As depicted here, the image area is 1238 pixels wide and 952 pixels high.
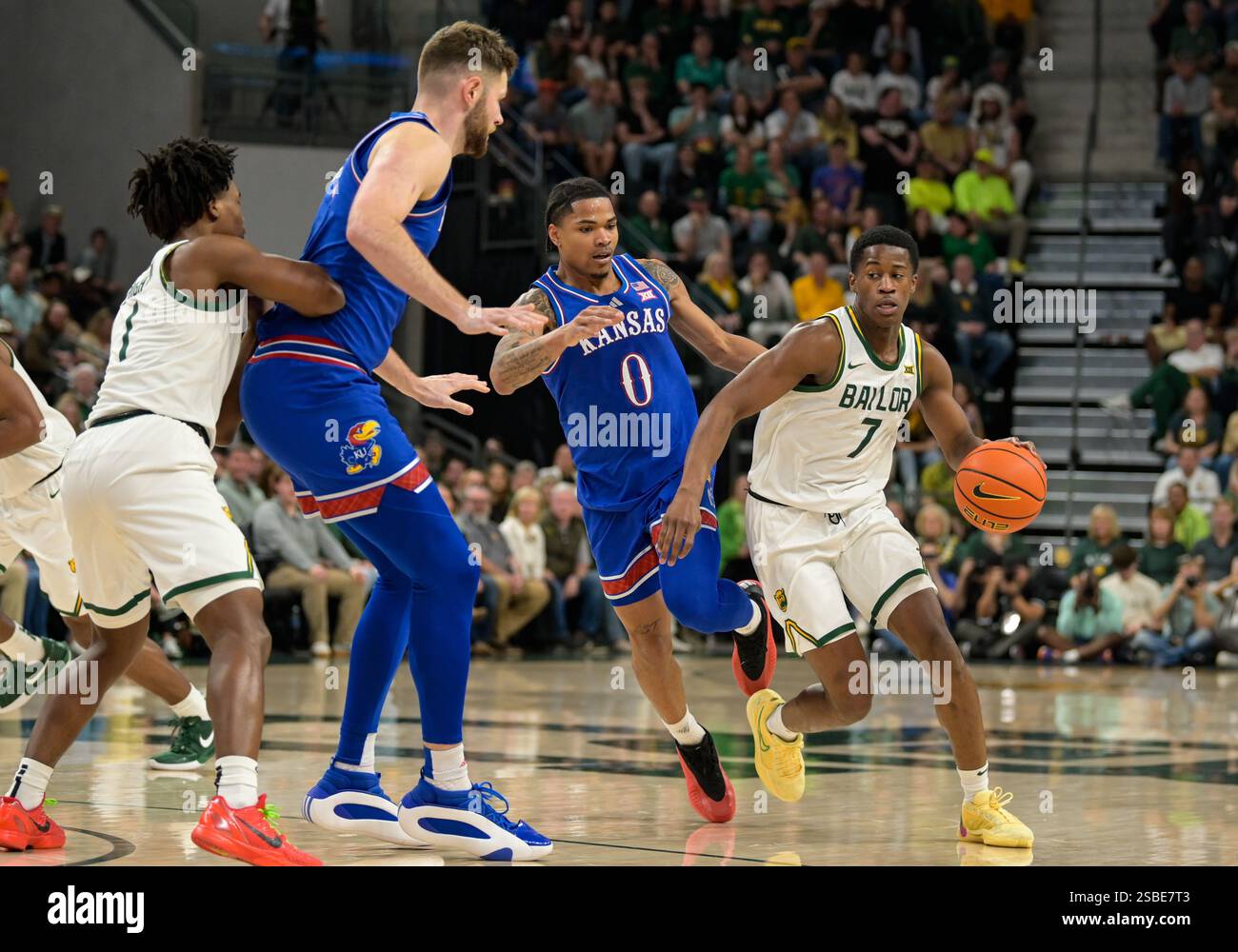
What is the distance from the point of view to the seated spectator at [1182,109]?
59.0 feet

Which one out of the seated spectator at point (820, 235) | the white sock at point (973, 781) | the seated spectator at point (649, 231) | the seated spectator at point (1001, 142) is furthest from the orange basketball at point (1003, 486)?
the seated spectator at point (1001, 142)

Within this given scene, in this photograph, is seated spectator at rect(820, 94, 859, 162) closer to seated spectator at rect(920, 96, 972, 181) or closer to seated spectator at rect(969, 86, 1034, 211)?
seated spectator at rect(920, 96, 972, 181)

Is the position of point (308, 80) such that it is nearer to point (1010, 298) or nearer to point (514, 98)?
point (514, 98)

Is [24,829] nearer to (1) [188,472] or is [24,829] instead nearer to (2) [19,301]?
(1) [188,472]

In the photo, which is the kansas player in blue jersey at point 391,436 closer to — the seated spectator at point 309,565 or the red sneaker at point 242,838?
the red sneaker at point 242,838

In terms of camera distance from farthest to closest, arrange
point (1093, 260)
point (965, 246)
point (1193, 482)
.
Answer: point (1093, 260)
point (965, 246)
point (1193, 482)

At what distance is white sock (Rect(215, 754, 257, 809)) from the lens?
14.3 ft

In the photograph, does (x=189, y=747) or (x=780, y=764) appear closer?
(x=780, y=764)

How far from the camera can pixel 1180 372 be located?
A: 15602mm

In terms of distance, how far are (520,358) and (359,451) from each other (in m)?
0.87

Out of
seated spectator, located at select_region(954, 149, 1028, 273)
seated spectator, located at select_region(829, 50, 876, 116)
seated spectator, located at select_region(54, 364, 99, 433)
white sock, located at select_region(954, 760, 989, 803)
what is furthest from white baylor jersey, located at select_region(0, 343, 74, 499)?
seated spectator, located at select_region(829, 50, 876, 116)

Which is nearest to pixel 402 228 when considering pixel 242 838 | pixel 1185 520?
pixel 242 838

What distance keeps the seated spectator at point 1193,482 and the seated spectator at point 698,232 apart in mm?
4665

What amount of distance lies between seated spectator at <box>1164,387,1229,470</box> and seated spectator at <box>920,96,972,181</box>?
3856 mm
